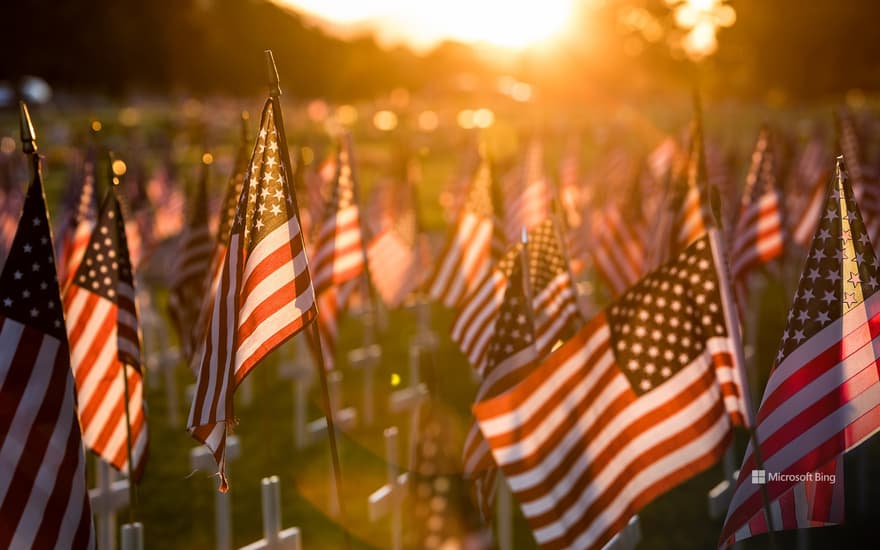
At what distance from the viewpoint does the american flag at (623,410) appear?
17.5ft

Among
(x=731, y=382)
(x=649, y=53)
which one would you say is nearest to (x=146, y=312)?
(x=731, y=382)

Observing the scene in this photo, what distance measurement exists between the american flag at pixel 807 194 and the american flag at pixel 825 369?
6.14 feet

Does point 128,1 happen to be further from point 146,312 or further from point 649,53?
point 146,312

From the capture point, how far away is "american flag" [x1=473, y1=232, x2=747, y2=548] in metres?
5.32

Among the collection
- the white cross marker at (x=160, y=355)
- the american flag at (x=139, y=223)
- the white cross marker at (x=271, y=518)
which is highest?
the american flag at (x=139, y=223)

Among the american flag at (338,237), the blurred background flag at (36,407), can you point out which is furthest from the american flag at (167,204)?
the blurred background flag at (36,407)

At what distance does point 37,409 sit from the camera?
18.1ft

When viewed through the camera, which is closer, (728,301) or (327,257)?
(728,301)

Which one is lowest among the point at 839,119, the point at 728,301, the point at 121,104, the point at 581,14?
the point at 728,301

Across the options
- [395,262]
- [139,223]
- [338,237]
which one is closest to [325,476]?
[338,237]

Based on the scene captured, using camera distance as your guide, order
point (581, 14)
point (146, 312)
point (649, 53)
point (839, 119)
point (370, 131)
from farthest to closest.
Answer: point (370, 131)
point (581, 14)
point (649, 53)
point (146, 312)
point (839, 119)

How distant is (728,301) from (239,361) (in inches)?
102

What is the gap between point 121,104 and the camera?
286ft

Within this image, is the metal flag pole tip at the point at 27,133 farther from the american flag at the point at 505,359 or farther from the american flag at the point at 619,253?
the american flag at the point at 619,253
